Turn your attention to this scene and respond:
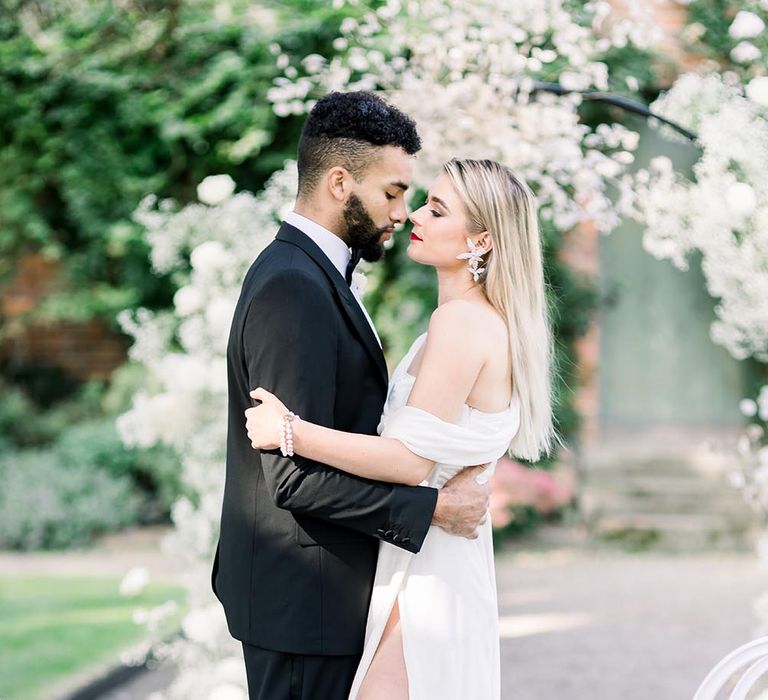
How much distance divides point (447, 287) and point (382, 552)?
0.65 meters

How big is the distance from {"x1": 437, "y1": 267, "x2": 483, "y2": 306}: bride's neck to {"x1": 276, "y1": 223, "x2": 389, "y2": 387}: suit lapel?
0.68ft

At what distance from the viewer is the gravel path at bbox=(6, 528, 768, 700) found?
5.61 m

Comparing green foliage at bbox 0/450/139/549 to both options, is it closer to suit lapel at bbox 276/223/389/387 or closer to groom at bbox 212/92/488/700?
groom at bbox 212/92/488/700

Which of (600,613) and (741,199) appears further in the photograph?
(600,613)

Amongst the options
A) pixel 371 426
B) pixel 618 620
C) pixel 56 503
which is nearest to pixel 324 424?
pixel 371 426

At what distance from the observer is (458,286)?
2.67 meters

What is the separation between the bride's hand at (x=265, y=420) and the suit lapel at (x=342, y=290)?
0.27m

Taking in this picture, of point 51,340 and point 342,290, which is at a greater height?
point 342,290

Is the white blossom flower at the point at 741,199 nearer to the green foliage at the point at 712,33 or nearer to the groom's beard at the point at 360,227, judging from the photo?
the groom's beard at the point at 360,227

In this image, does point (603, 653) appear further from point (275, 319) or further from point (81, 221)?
point (81, 221)

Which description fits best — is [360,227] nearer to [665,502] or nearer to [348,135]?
[348,135]

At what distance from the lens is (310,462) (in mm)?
2410

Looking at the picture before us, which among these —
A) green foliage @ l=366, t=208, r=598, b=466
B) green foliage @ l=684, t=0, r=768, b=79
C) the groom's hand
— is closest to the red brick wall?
green foliage @ l=366, t=208, r=598, b=466

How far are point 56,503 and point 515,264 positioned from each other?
6737 millimetres
